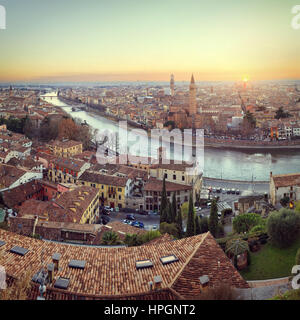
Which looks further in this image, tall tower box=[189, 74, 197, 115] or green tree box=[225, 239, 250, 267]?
tall tower box=[189, 74, 197, 115]

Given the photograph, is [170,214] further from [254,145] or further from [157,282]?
[254,145]

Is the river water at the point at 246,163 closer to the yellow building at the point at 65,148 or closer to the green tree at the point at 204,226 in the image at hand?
the yellow building at the point at 65,148

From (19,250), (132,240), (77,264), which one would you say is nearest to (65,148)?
(132,240)

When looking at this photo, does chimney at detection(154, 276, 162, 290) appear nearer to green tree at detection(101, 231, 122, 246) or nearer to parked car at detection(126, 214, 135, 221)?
green tree at detection(101, 231, 122, 246)

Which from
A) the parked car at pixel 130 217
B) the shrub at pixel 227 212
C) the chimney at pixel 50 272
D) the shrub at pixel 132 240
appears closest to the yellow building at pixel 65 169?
the parked car at pixel 130 217

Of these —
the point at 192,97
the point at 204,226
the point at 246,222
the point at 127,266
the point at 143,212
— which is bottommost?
the point at 143,212

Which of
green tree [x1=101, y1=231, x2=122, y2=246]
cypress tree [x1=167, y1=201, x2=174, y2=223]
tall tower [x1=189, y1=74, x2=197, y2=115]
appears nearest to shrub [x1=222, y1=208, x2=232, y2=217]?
cypress tree [x1=167, y1=201, x2=174, y2=223]
